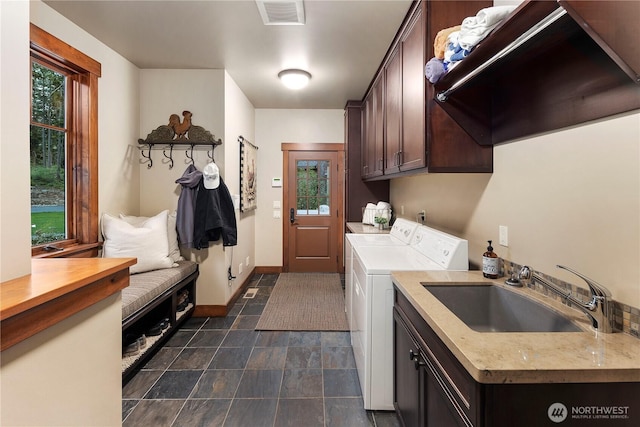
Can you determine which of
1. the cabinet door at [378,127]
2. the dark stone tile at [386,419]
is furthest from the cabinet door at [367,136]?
the dark stone tile at [386,419]

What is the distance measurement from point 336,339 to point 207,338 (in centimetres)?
118

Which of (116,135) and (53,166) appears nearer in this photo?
(53,166)

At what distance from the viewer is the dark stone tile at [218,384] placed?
6.60ft

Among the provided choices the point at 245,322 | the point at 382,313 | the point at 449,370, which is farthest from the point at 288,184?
the point at 449,370

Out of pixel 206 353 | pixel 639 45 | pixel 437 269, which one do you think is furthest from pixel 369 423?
pixel 639 45

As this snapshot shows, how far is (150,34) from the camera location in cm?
251

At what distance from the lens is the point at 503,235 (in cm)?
163

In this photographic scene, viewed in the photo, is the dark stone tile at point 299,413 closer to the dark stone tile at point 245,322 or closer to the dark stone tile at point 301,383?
the dark stone tile at point 301,383

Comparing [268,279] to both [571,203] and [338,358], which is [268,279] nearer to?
[338,358]

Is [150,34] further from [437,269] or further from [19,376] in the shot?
[437,269]

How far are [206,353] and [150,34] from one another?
2683 mm

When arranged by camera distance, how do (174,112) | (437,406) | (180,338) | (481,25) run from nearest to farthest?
(437,406) < (481,25) < (180,338) < (174,112)

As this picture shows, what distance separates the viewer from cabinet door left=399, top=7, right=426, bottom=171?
1.84 m

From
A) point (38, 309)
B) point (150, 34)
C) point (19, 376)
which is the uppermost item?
point (150, 34)
